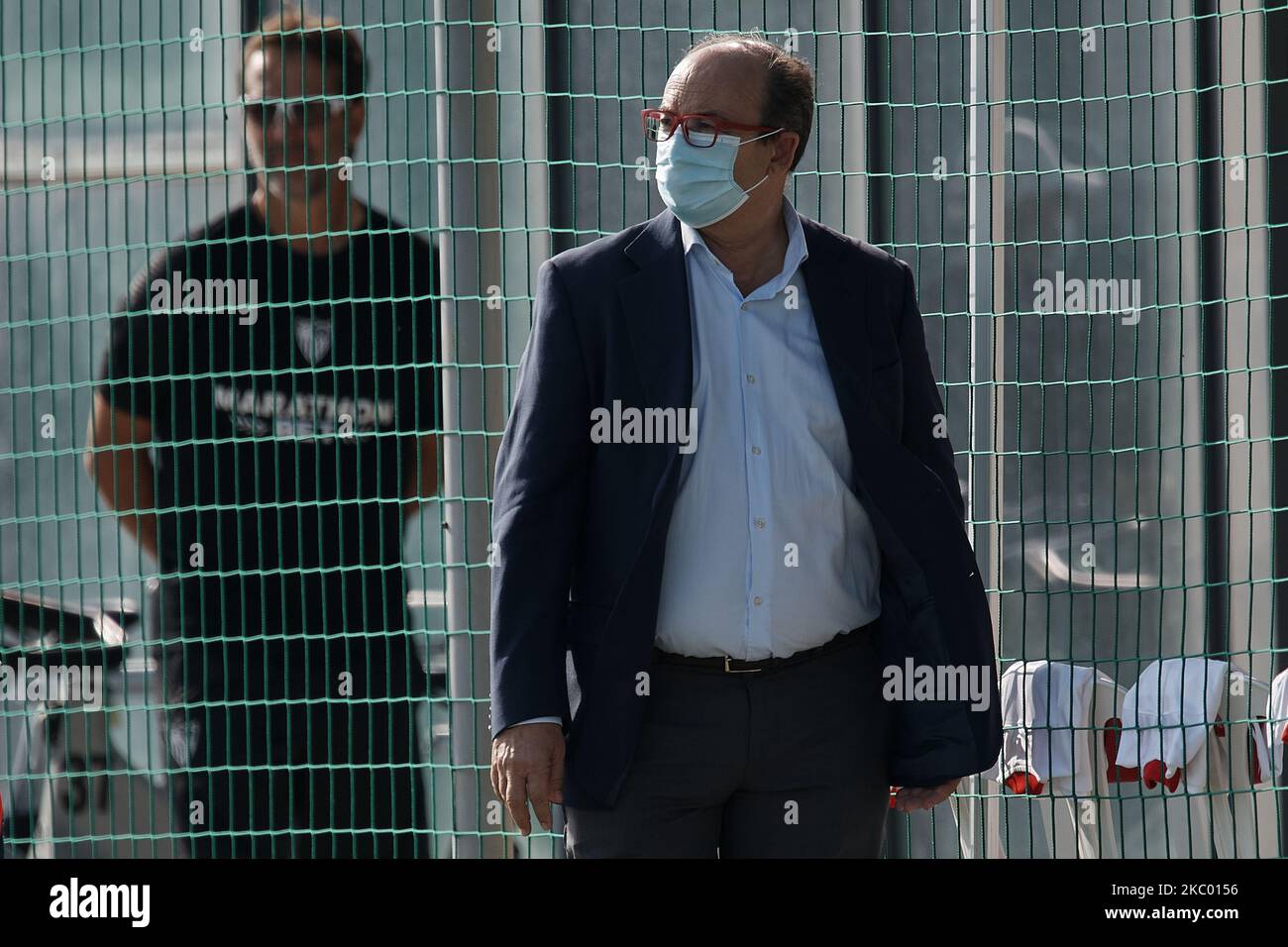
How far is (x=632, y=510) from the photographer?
2.29 metres

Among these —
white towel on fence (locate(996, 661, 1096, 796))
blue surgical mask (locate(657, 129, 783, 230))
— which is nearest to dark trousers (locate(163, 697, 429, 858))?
white towel on fence (locate(996, 661, 1096, 796))

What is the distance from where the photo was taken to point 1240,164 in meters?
3.96

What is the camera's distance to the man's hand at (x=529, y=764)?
7.51ft

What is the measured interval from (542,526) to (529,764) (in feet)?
1.09

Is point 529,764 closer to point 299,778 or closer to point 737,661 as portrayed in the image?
point 737,661

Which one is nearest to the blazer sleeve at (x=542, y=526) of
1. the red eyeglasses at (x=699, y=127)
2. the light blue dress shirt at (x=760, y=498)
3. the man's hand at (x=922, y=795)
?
the light blue dress shirt at (x=760, y=498)

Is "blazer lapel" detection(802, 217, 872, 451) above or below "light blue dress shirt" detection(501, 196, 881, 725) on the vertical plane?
above

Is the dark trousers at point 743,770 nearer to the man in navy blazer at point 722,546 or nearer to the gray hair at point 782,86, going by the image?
Result: the man in navy blazer at point 722,546

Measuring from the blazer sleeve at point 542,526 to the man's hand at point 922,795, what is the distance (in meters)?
0.55

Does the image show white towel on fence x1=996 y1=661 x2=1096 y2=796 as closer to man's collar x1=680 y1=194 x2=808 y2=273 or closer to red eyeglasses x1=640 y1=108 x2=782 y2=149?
man's collar x1=680 y1=194 x2=808 y2=273

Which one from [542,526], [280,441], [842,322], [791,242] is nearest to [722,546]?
[542,526]

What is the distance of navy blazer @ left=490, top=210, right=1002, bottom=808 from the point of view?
228cm

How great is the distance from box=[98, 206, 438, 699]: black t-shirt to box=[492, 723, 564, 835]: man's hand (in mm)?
1793
